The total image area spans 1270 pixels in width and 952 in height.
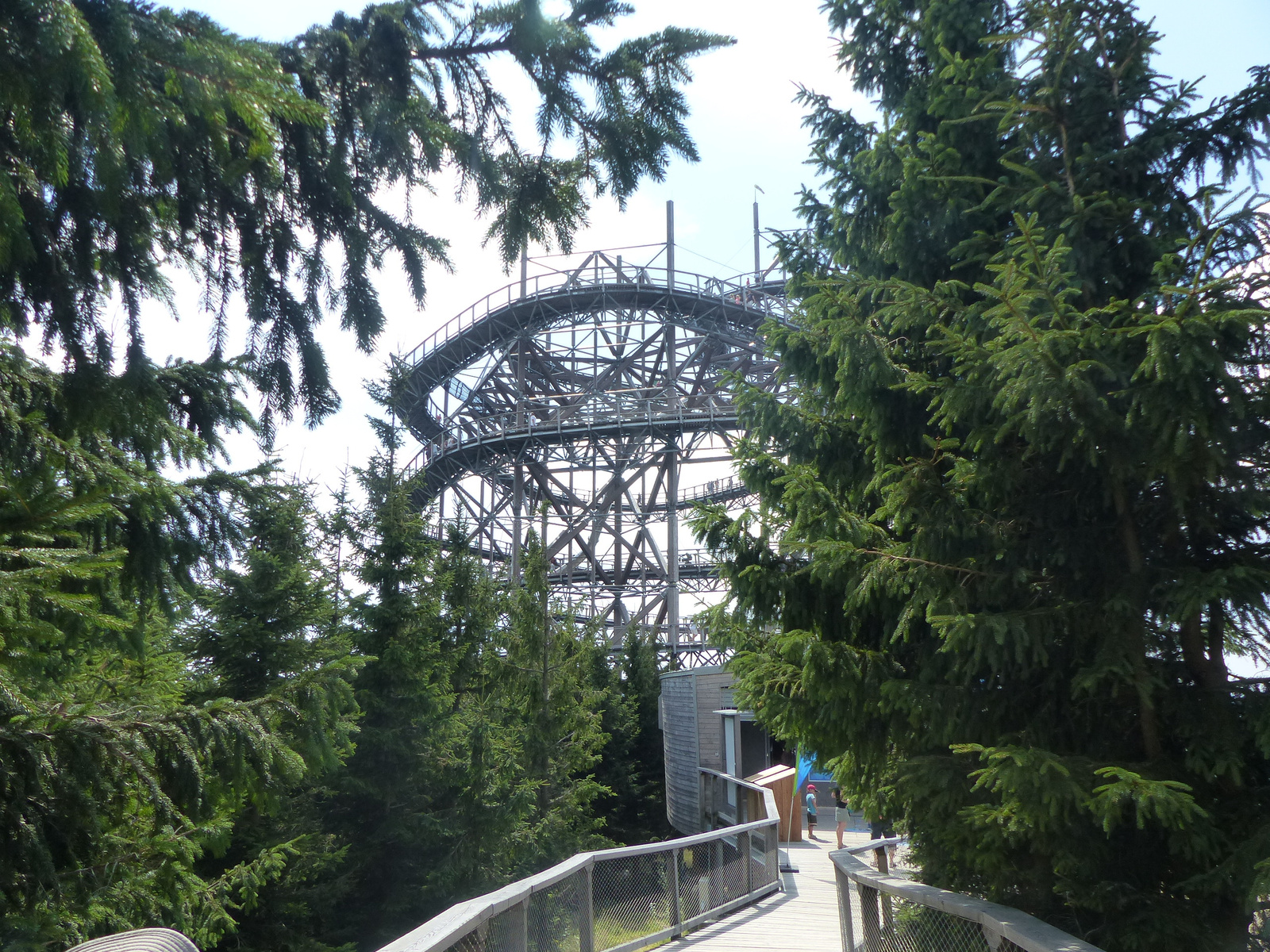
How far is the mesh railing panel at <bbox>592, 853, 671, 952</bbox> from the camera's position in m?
6.12

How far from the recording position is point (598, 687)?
28219 millimetres

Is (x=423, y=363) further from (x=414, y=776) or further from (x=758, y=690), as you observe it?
(x=758, y=690)

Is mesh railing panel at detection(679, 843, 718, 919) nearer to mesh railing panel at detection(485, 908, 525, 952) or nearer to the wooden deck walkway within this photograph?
the wooden deck walkway

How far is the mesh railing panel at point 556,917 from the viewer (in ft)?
16.3

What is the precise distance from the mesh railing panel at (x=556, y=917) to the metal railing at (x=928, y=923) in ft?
5.75

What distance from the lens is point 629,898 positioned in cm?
655

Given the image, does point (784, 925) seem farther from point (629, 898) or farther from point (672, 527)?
point (672, 527)

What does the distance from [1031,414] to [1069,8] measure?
318cm

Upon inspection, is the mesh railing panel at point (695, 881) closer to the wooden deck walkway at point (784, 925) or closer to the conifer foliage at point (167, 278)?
the wooden deck walkway at point (784, 925)

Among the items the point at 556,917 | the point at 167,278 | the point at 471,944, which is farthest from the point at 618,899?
the point at 167,278

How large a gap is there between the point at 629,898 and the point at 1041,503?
4.02m

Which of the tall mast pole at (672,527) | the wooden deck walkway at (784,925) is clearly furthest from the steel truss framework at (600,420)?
the wooden deck walkway at (784,925)

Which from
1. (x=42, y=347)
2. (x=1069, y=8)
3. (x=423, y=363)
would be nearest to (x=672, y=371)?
(x=423, y=363)

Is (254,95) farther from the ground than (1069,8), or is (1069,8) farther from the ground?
(1069,8)
